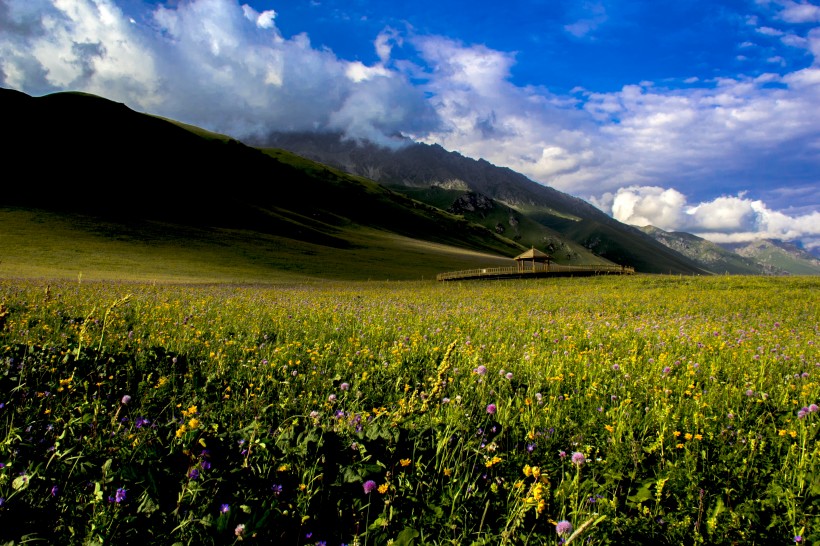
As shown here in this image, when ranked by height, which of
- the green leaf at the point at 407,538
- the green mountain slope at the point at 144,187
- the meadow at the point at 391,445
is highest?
the green mountain slope at the point at 144,187

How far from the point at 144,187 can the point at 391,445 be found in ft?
423

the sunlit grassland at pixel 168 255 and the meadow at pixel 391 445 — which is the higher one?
the meadow at pixel 391 445

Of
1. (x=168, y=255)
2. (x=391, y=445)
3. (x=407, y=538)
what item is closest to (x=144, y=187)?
(x=168, y=255)

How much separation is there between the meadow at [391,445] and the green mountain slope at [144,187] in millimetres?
58700

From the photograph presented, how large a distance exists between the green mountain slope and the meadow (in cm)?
5870

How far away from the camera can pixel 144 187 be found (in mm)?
109938

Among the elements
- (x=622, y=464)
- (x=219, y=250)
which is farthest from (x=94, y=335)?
(x=219, y=250)

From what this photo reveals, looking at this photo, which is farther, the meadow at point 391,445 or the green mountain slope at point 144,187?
the green mountain slope at point 144,187

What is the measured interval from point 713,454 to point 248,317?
9.31 metres

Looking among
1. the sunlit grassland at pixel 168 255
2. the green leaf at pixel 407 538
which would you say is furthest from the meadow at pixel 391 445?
the sunlit grassland at pixel 168 255

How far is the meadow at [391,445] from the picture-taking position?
90.0 inches

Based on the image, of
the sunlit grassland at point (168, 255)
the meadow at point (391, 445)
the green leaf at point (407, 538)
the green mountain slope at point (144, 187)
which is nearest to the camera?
the green leaf at point (407, 538)

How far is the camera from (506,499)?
301 cm

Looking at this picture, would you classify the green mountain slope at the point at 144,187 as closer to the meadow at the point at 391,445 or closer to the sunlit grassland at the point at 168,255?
the sunlit grassland at the point at 168,255
